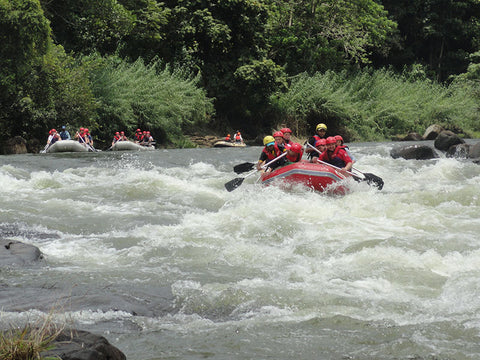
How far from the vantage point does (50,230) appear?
7.66 metres

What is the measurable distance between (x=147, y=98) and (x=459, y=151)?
39.0 feet

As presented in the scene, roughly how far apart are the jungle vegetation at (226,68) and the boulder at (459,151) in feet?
33.5

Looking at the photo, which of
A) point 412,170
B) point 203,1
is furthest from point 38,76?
point 412,170

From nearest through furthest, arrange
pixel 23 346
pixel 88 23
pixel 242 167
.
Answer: pixel 23 346 → pixel 242 167 → pixel 88 23

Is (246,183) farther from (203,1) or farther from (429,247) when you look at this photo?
(203,1)

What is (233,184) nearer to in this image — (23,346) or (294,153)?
(294,153)

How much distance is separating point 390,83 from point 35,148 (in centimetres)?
2005

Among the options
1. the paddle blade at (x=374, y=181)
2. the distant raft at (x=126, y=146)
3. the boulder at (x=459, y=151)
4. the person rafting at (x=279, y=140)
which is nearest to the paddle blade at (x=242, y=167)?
the person rafting at (x=279, y=140)

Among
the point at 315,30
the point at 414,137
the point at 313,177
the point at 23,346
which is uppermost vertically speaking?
the point at 315,30

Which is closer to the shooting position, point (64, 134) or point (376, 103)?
point (64, 134)

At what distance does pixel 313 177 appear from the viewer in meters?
10.7

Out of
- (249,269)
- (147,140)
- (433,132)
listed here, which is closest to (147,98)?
(147,140)

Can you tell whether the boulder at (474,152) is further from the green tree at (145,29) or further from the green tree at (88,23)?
the green tree at (145,29)

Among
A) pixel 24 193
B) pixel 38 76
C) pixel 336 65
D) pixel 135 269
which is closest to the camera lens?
pixel 135 269
